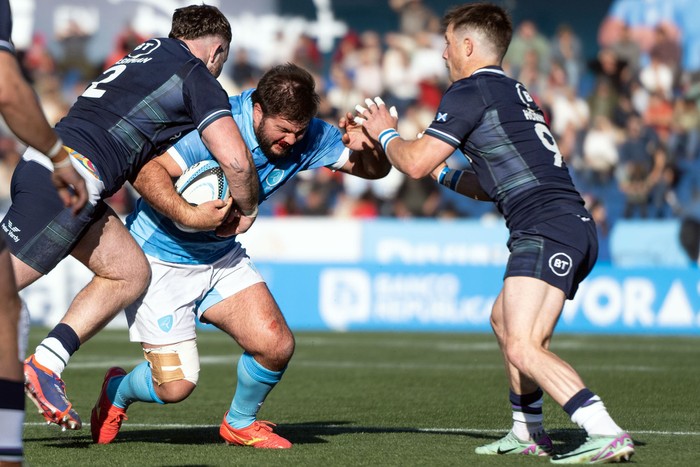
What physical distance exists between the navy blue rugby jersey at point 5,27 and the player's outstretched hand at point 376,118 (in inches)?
96.8

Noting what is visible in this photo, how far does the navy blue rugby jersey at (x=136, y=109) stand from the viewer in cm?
555

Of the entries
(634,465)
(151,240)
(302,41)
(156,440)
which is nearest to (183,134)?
(151,240)

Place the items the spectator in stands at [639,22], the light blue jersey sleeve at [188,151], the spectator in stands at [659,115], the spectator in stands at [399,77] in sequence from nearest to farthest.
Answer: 1. the light blue jersey sleeve at [188,151]
2. the spectator in stands at [659,115]
3. the spectator in stands at [399,77]
4. the spectator in stands at [639,22]

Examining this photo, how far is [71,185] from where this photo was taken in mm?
3971

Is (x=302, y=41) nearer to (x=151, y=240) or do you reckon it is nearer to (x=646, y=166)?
(x=646, y=166)

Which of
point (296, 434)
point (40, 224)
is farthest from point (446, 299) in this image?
point (40, 224)

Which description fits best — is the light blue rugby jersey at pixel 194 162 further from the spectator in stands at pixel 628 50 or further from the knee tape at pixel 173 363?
the spectator in stands at pixel 628 50

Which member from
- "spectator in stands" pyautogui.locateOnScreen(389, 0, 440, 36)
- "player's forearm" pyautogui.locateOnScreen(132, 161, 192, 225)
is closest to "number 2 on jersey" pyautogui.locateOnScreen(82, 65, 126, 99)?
"player's forearm" pyautogui.locateOnScreen(132, 161, 192, 225)

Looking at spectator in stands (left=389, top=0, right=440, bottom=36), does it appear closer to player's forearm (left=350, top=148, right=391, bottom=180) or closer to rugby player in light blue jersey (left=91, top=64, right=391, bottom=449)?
player's forearm (left=350, top=148, right=391, bottom=180)

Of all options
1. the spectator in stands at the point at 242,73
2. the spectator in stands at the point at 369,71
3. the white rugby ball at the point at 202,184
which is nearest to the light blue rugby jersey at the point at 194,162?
the white rugby ball at the point at 202,184

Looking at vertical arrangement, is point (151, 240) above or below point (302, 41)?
below

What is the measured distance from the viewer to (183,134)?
590cm

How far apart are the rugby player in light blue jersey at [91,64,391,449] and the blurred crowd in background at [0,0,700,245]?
12.2m

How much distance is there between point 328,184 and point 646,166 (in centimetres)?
524
